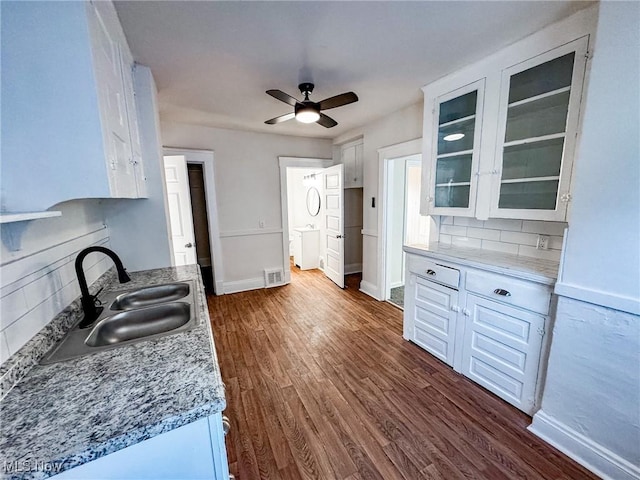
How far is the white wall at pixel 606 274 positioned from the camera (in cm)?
115

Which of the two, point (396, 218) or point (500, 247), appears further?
point (396, 218)

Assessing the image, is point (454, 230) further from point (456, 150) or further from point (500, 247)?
point (456, 150)

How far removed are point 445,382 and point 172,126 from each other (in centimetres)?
402

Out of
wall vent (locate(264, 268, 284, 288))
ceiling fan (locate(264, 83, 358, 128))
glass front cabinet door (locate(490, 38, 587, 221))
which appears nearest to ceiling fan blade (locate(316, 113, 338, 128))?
ceiling fan (locate(264, 83, 358, 128))

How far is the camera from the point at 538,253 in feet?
6.23

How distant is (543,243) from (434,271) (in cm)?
75

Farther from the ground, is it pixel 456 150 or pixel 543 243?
pixel 456 150

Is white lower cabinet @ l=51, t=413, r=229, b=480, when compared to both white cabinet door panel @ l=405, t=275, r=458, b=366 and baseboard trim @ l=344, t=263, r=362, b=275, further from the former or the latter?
baseboard trim @ l=344, t=263, r=362, b=275

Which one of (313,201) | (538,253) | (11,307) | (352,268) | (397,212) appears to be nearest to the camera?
(11,307)

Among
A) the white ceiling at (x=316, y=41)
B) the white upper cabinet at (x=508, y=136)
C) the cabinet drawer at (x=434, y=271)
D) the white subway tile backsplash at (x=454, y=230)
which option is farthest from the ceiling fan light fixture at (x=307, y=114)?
the white subway tile backsplash at (x=454, y=230)

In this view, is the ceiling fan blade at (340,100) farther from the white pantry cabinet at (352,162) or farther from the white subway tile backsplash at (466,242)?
the white pantry cabinet at (352,162)

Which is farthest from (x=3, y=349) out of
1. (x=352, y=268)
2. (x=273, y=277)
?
(x=352, y=268)

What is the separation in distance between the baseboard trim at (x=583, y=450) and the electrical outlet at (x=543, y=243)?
1047 mm

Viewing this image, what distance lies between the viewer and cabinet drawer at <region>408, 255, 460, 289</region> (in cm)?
203
